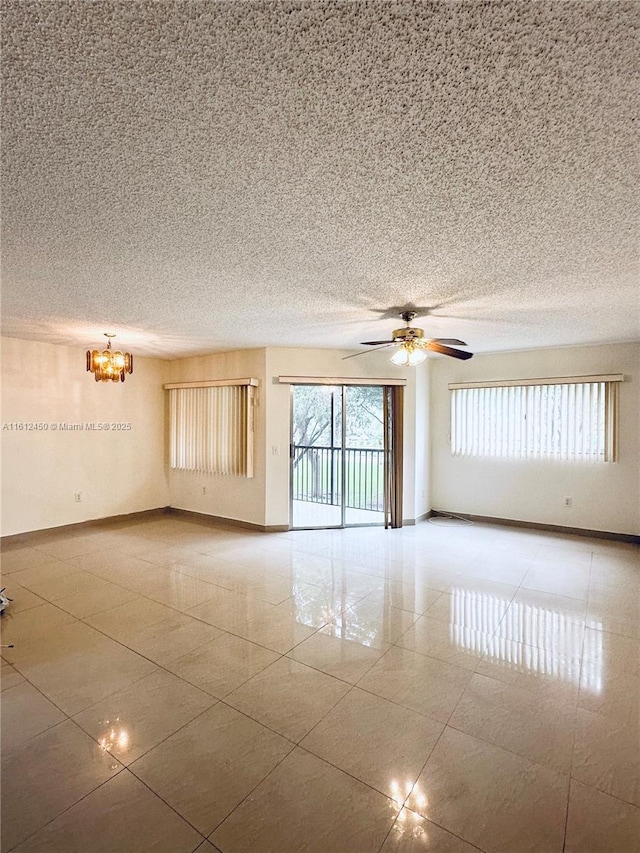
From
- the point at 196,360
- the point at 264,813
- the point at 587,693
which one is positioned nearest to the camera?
the point at 264,813

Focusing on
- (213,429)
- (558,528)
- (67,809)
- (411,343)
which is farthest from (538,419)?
(67,809)

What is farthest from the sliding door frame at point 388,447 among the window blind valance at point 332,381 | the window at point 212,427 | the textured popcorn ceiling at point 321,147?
the textured popcorn ceiling at point 321,147

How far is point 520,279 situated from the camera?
9.07 feet

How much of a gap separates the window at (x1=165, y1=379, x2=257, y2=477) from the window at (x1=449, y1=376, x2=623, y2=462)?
3.12 m

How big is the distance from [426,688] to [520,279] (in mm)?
2649

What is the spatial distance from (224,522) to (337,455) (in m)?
1.91

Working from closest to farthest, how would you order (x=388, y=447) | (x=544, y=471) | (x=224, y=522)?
(x=544, y=471) < (x=388, y=447) < (x=224, y=522)

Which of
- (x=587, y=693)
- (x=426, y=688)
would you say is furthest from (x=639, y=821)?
(x=426, y=688)

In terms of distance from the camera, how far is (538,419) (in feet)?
17.8

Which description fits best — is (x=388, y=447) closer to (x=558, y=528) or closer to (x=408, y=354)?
(x=408, y=354)

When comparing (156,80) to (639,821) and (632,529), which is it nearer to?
(639,821)

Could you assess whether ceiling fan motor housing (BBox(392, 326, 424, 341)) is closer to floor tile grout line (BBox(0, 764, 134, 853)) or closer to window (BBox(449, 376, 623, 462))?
window (BBox(449, 376, 623, 462))

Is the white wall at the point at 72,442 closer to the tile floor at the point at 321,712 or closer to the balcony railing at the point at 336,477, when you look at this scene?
the tile floor at the point at 321,712

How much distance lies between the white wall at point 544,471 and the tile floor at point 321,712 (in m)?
1.50
